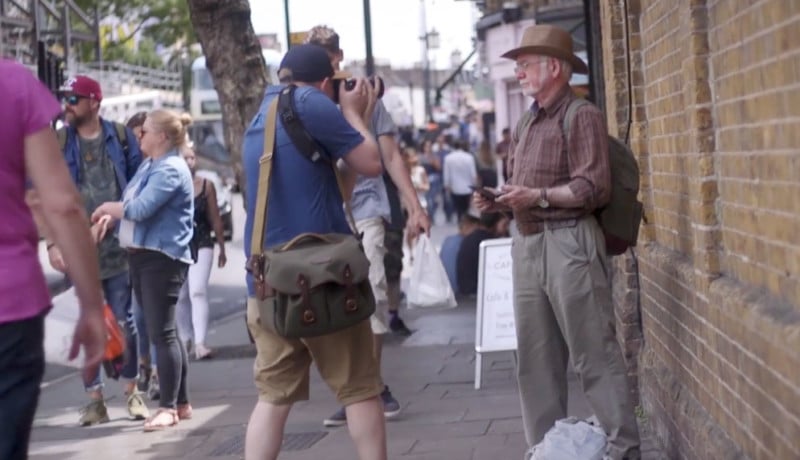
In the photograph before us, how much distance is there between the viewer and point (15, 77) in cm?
407

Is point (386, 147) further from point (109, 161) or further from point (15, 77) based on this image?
point (15, 77)

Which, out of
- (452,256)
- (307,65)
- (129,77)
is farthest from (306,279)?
(129,77)

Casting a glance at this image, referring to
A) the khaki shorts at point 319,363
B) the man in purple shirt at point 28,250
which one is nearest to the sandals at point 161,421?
the khaki shorts at point 319,363

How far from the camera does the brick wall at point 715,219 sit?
4496mm

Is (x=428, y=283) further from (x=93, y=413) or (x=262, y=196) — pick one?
(x=262, y=196)

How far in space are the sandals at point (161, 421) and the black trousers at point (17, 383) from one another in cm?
493

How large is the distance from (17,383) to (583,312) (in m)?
3.06

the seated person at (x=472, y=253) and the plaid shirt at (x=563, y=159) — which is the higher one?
the plaid shirt at (x=563, y=159)

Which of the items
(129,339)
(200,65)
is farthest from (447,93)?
(129,339)

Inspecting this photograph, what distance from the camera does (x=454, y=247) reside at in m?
16.5

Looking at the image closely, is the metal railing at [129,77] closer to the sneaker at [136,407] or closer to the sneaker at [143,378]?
the sneaker at [143,378]

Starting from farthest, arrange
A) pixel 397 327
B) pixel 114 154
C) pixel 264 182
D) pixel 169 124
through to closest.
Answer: pixel 397 327, pixel 114 154, pixel 169 124, pixel 264 182

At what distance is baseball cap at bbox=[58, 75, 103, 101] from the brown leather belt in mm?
3488

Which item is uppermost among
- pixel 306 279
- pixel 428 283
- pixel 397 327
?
pixel 306 279
